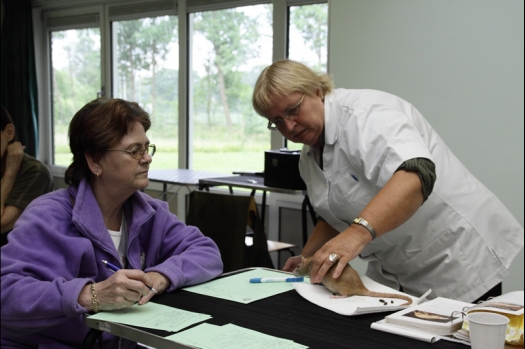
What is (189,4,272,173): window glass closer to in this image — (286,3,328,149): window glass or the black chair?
(286,3,328,149): window glass

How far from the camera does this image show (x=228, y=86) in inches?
161

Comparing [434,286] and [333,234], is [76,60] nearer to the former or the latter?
[333,234]

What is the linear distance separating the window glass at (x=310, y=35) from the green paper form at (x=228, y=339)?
8.54ft

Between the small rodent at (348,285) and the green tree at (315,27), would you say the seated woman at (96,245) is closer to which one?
the small rodent at (348,285)

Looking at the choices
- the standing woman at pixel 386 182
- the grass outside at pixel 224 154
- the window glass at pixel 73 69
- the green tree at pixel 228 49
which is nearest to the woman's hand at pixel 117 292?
the standing woman at pixel 386 182

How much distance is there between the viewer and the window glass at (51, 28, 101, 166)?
2.30 metres

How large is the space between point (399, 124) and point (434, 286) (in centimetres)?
49

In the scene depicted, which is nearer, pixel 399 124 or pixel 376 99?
pixel 399 124

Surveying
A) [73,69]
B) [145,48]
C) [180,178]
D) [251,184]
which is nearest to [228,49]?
[145,48]

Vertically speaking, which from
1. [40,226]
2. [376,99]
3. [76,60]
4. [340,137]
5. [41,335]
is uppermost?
[76,60]

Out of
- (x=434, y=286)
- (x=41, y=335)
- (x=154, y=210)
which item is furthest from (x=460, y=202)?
(x=41, y=335)

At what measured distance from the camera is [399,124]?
4.83 feet

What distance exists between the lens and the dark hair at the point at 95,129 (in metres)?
1.45

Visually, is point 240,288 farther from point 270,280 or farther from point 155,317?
point 155,317
